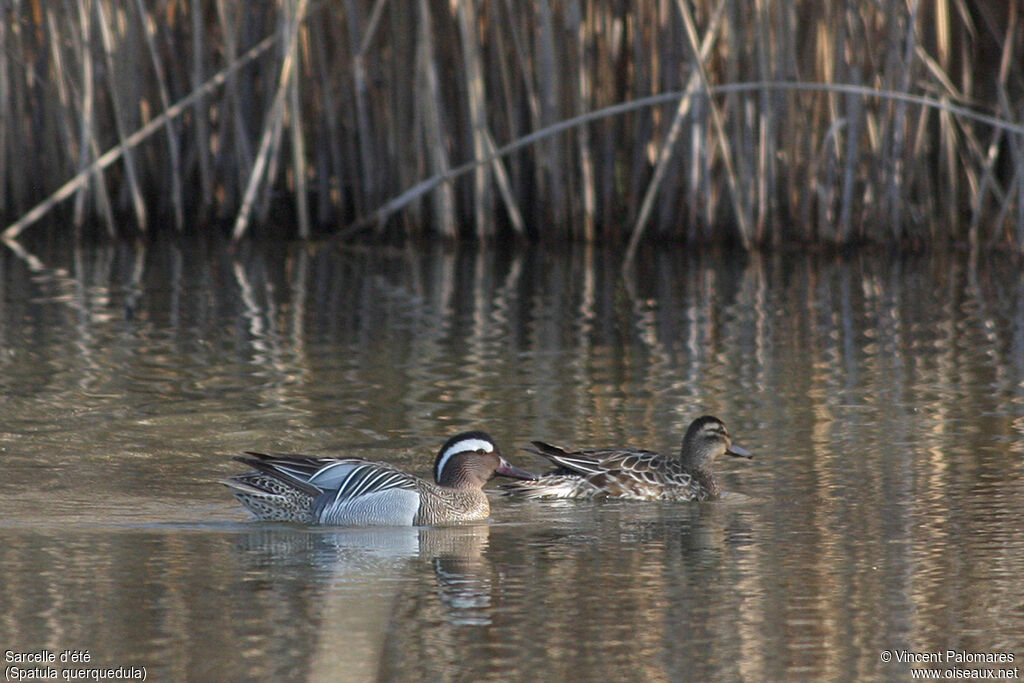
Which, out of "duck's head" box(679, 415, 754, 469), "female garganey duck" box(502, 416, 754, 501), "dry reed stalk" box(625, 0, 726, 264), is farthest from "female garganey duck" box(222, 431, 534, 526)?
"dry reed stalk" box(625, 0, 726, 264)

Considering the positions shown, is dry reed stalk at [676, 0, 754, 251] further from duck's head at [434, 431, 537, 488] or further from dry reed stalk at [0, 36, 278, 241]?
duck's head at [434, 431, 537, 488]

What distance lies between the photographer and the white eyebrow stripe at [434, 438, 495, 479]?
7.54 meters

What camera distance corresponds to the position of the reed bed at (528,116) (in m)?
15.3

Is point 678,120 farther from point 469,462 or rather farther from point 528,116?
point 469,462

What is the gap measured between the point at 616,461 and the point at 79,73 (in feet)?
32.9

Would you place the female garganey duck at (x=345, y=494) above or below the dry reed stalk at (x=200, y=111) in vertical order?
below

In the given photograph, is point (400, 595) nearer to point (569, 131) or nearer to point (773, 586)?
point (773, 586)

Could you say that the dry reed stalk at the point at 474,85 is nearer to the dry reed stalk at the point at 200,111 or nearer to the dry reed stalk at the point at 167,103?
the dry reed stalk at the point at 200,111

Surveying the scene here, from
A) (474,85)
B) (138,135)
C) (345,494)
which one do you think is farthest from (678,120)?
(345,494)

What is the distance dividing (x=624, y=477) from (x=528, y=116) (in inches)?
370

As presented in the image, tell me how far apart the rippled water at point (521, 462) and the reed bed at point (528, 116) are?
84 cm

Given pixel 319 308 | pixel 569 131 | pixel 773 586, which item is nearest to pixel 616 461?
pixel 773 586

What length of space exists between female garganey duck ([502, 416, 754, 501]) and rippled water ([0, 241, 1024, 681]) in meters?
0.14

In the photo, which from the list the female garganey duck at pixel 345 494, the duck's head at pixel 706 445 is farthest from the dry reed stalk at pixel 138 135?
Answer: the female garganey duck at pixel 345 494
